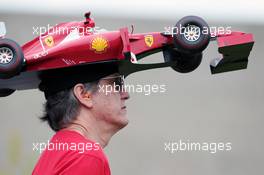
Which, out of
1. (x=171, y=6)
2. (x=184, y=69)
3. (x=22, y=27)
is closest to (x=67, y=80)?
(x=184, y=69)

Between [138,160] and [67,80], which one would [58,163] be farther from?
[138,160]

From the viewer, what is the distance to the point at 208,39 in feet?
7.25

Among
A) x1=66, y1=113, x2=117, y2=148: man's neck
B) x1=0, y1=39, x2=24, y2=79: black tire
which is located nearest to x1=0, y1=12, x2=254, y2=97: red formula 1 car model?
x1=0, y1=39, x2=24, y2=79: black tire

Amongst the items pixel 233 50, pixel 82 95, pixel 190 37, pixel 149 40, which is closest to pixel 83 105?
pixel 82 95

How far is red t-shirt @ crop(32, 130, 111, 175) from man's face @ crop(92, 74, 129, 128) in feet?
0.39

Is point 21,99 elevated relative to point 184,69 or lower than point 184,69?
lower

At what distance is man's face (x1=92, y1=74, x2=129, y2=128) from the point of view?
230cm

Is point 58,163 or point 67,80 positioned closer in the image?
point 58,163

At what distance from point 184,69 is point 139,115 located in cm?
188

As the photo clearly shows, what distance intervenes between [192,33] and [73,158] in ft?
1.75

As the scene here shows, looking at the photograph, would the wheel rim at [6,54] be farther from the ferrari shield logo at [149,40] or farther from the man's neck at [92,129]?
the ferrari shield logo at [149,40]

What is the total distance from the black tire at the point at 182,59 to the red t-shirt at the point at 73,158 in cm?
41

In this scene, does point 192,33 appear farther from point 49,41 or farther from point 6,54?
point 6,54

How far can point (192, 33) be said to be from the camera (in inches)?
87.0
